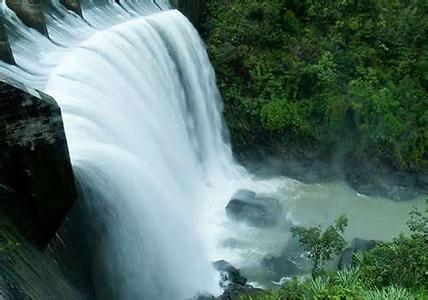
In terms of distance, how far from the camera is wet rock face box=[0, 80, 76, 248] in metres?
7.69

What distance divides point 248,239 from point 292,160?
352cm

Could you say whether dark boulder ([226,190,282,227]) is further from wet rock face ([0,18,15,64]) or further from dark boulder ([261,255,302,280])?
wet rock face ([0,18,15,64])

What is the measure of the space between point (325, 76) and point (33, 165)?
10.6 meters

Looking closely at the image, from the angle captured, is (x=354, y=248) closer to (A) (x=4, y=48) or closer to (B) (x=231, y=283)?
(B) (x=231, y=283)

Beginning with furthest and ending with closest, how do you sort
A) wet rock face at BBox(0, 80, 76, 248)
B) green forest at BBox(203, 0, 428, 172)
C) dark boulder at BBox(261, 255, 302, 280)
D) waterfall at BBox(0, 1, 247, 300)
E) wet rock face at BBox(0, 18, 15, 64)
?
green forest at BBox(203, 0, 428, 172), dark boulder at BBox(261, 255, 302, 280), wet rock face at BBox(0, 18, 15, 64), waterfall at BBox(0, 1, 247, 300), wet rock face at BBox(0, 80, 76, 248)

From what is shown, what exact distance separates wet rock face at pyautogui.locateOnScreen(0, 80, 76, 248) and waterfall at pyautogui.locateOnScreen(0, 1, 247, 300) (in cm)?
76

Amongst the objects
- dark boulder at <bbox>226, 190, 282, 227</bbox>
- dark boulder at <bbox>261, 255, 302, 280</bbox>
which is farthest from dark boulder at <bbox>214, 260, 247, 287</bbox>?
dark boulder at <bbox>226, 190, 282, 227</bbox>

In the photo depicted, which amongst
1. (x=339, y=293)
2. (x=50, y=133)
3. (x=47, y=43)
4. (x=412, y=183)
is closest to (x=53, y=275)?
(x=50, y=133)

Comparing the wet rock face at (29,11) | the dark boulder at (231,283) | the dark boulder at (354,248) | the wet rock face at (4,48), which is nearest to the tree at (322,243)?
the dark boulder at (354,248)

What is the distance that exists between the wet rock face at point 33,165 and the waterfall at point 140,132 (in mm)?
761

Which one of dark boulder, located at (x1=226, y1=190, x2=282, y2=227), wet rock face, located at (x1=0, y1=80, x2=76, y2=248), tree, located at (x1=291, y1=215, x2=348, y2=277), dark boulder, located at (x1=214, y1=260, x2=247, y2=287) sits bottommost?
dark boulder, located at (x1=226, y1=190, x2=282, y2=227)

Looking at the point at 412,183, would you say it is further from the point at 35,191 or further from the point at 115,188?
the point at 35,191

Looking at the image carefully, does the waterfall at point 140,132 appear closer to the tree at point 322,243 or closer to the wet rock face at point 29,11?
the wet rock face at point 29,11

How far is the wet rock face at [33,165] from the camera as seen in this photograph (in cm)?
769
